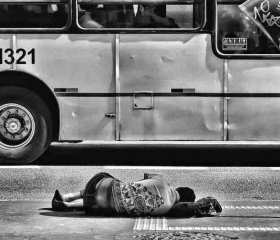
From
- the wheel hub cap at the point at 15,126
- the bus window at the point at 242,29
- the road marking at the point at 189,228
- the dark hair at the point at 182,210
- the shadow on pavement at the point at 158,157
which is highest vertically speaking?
the bus window at the point at 242,29

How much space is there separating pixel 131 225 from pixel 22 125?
5054 mm

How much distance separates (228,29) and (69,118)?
228 cm

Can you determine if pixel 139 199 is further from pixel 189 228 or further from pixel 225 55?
pixel 225 55

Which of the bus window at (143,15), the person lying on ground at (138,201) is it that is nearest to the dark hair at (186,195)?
the person lying on ground at (138,201)

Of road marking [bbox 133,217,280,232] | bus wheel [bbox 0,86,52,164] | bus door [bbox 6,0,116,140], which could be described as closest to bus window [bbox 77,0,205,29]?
bus door [bbox 6,0,116,140]

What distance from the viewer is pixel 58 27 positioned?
11.5 m

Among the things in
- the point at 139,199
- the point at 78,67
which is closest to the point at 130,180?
the point at 78,67

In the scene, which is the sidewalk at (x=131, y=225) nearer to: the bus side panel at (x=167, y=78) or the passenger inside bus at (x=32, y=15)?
the bus side panel at (x=167, y=78)

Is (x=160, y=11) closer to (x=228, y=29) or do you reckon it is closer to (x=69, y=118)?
(x=228, y=29)

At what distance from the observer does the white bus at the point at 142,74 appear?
449 inches

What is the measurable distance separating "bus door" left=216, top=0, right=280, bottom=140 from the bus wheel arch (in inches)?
87.1

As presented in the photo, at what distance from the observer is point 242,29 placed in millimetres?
11523

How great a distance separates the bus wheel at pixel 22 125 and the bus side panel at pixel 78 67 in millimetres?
Answer: 266

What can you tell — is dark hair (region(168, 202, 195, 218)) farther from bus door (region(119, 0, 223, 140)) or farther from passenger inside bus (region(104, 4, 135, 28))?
passenger inside bus (region(104, 4, 135, 28))
